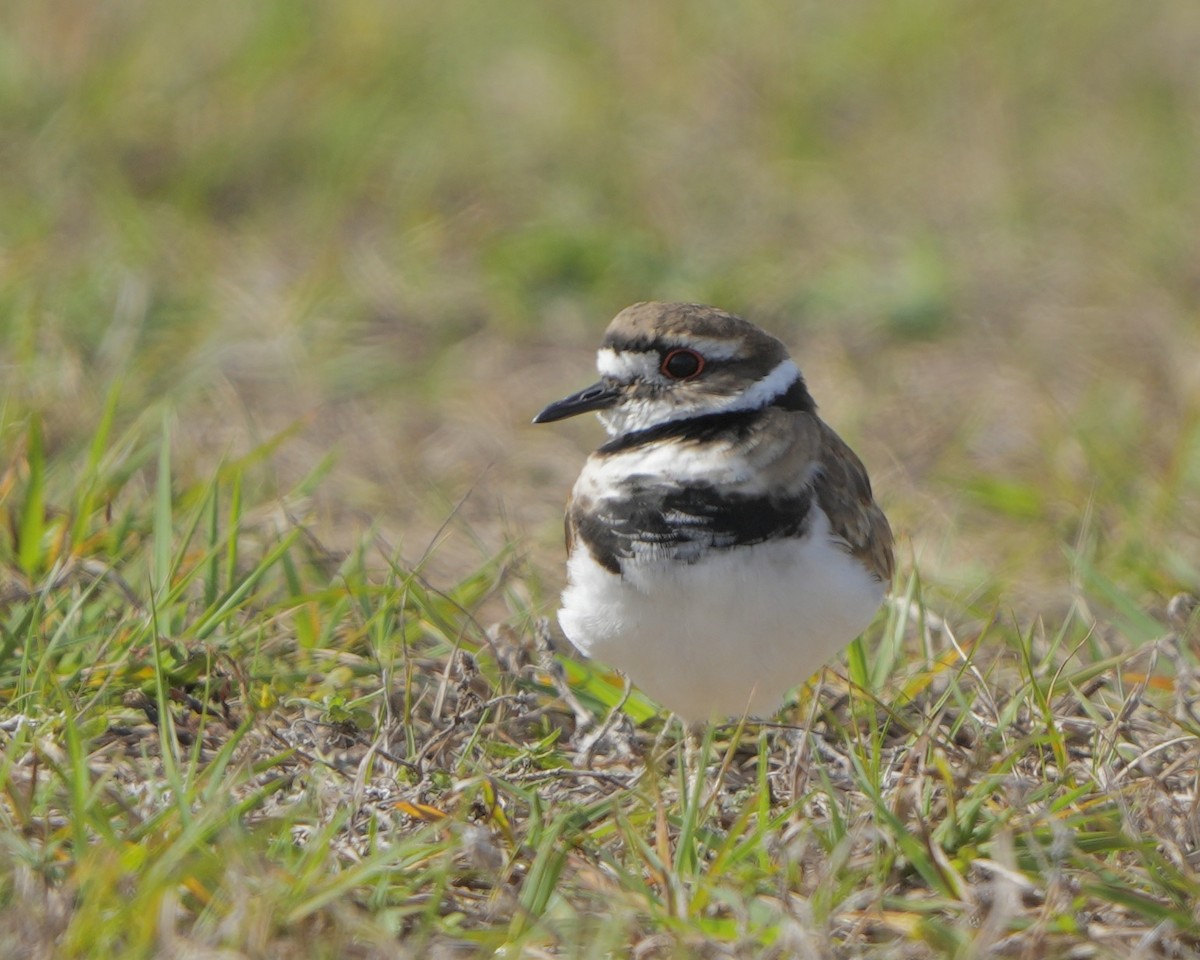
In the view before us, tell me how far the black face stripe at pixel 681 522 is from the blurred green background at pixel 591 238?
1.59 metres

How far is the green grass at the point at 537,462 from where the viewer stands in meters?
3.71

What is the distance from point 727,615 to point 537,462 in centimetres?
321

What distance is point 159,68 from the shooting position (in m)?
9.09

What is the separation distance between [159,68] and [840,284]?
144 inches

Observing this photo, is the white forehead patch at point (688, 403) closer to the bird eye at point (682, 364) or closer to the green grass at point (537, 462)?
the bird eye at point (682, 364)

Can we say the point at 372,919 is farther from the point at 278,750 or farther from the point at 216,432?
the point at 216,432

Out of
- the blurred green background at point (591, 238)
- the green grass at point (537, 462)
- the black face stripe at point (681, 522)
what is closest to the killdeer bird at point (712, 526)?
the black face stripe at point (681, 522)

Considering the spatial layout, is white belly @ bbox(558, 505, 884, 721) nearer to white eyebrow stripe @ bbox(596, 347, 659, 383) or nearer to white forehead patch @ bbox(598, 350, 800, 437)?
white forehead patch @ bbox(598, 350, 800, 437)

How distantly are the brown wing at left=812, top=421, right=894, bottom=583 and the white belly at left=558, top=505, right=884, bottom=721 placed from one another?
9 cm

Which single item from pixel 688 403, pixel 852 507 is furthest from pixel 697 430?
pixel 852 507

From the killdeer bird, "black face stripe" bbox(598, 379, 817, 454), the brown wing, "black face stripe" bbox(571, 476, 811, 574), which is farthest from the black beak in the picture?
the brown wing

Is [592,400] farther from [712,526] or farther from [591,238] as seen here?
[591,238]

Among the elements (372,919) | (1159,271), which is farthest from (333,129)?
(372,919)

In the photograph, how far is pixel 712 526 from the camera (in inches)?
164
